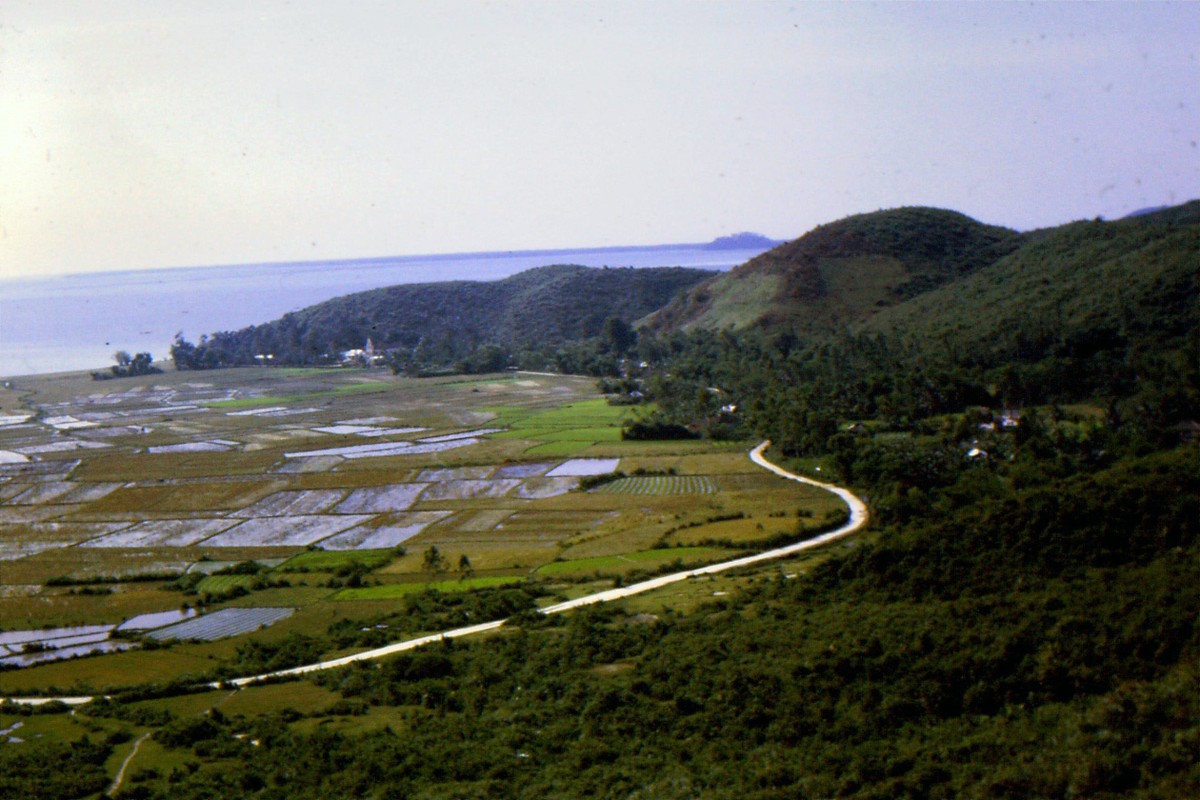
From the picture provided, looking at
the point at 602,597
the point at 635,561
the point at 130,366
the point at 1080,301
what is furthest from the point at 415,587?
the point at 130,366

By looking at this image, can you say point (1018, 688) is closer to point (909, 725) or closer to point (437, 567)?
point (909, 725)

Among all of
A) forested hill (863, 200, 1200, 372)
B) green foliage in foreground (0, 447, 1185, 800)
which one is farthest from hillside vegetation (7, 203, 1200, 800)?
forested hill (863, 200, 1200, 372)

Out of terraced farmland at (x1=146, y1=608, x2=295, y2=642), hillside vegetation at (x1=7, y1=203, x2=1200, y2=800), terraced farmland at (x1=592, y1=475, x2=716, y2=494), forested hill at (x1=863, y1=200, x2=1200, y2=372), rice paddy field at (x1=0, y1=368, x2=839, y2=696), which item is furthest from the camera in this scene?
forested hill at (x1=863, y1=200, x2=1200, y2=372)

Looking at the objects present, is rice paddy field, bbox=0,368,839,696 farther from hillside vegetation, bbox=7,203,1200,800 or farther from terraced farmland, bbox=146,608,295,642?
hillside vegetation, bbox=7,203,1200,800

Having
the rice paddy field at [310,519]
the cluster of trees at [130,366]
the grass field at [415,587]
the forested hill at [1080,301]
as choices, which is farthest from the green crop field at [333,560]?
the cluster of trees at [130,366]

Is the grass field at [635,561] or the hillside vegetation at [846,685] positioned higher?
the hillside vegetation at [846,685]

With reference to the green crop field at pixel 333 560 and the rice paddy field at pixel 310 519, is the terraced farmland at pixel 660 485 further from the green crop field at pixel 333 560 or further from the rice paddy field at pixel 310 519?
the green crop field at pixel 333 560
